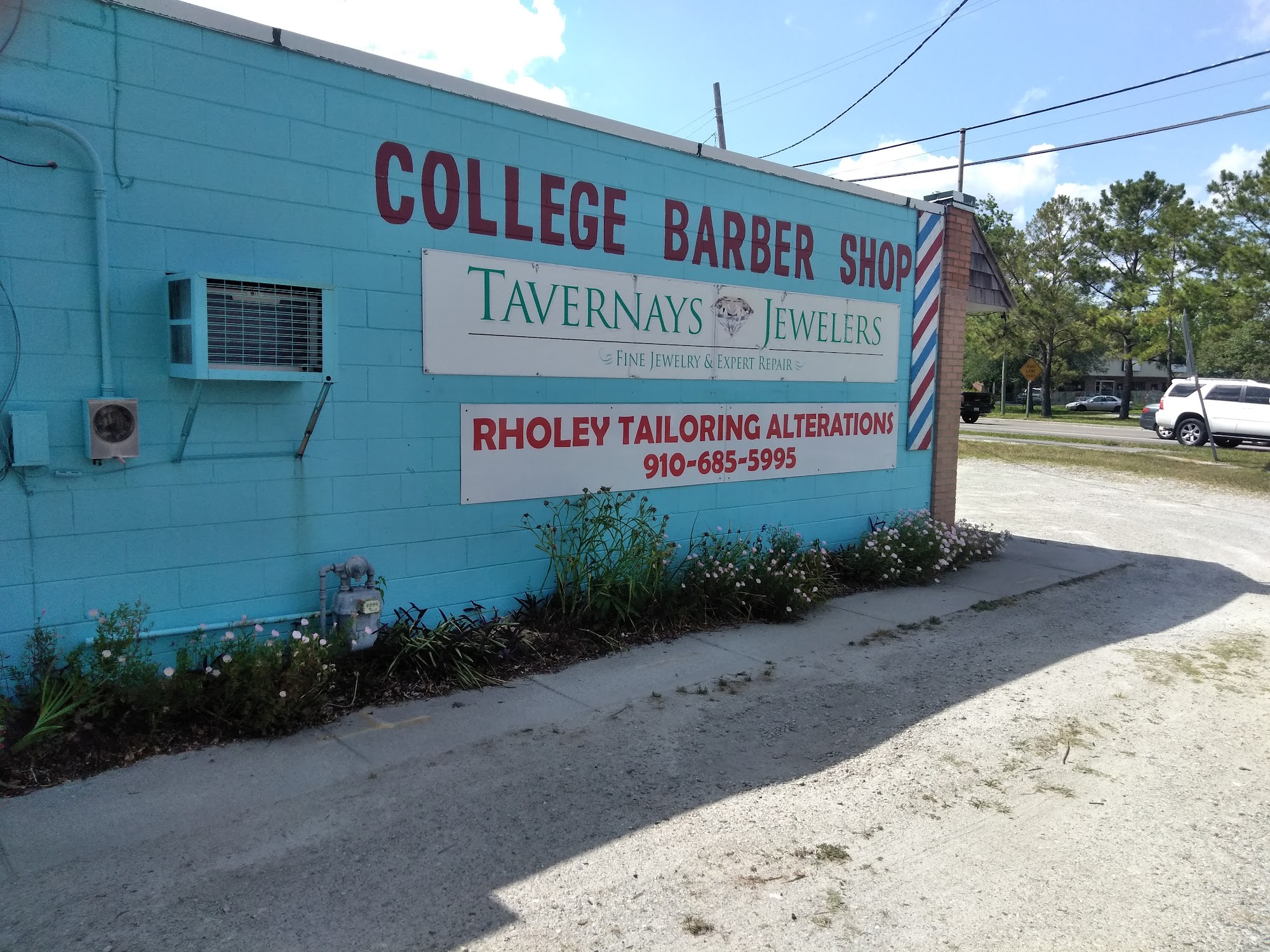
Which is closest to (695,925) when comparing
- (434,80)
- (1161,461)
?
(434,80)

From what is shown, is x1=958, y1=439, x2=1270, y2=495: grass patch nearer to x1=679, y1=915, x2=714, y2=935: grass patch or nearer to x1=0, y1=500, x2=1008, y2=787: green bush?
x1=0, y1=500, x2=1008, y2=787: green bush

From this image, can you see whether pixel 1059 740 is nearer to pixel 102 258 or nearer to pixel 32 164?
pixel 102 258

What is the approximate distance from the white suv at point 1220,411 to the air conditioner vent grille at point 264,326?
2445cm

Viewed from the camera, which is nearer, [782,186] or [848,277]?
[782,186]

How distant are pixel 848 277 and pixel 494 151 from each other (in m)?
4.03

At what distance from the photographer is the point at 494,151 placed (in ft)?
19.7

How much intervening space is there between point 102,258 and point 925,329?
25.4ft

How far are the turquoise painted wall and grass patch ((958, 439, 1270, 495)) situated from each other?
50.7ft

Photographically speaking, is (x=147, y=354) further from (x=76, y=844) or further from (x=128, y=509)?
(x=76, y=844)

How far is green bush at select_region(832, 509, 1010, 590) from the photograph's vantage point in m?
8.41

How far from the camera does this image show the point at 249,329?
477 cm

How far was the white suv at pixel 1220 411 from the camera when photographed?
961 inches

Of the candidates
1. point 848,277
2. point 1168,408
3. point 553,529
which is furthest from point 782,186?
point 1168,408

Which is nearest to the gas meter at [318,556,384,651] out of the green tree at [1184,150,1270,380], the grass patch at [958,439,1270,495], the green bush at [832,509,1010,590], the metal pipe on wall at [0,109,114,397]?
the metal pipe on wall at [0,109,114,397]
